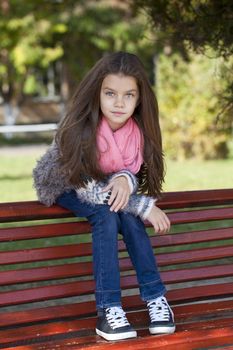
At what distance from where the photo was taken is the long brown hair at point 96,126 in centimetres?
322

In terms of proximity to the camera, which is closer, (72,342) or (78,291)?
(72,342)

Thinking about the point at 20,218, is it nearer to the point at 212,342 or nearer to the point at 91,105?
the point at 91,105

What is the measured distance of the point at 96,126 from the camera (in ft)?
10.8

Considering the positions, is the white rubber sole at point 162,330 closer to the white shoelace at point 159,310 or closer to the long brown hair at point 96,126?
the white shoelace at point 159,310

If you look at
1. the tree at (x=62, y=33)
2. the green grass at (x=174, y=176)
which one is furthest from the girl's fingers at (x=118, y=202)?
the tree at (x=62, y=33)

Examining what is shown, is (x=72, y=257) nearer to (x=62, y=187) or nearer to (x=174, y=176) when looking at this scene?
(x=62, y=187)

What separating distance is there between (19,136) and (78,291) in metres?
22.3

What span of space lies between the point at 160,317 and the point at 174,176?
32.0 feet

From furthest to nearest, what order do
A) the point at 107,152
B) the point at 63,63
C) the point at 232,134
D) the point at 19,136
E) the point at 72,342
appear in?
the point at 63,63, the point at 19,136, the point at 232,134, the point at 107,152, the point at 72,342

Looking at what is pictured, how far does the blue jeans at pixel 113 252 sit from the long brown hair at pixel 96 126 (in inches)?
6.6

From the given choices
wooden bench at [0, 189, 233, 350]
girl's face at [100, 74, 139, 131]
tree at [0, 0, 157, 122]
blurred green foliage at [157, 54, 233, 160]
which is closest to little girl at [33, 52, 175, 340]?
girl's face at [100, 74, 139, 131]

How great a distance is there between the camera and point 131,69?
328 cm

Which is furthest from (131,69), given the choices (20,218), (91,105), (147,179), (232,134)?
(232,134)

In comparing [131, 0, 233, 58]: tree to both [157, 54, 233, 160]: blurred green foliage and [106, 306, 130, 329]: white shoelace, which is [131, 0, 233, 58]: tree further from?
[157, 54, 233, 160]: blurred green foliage
